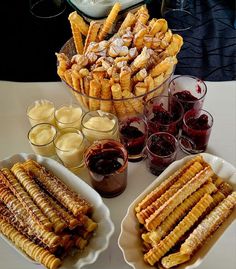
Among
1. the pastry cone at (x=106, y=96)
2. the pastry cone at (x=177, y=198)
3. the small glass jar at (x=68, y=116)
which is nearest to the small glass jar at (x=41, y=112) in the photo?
the small glass jar at (x=68, y=116)

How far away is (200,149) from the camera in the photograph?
95 centimetres

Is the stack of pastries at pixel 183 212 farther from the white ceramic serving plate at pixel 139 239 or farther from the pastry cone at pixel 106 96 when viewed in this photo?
the pastry cone at pixel 106 96

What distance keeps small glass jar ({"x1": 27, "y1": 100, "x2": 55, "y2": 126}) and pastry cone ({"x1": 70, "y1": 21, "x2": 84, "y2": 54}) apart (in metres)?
0.16

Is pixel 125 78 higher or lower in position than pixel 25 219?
higher

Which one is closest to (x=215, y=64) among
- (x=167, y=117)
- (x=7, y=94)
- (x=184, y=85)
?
(x=184, y=85)

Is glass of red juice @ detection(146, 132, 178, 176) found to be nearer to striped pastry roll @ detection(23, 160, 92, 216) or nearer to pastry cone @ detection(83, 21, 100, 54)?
striped pastry roll @ detection(23, 160, 92, 216)

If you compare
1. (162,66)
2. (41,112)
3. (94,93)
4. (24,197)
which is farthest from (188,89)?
(24,197)

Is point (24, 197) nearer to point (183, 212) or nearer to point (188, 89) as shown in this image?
point (183, 212)

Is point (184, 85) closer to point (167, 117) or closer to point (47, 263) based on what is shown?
point (167, 117)

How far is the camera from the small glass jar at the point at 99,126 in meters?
0.92

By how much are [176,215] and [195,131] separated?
210 millimetres

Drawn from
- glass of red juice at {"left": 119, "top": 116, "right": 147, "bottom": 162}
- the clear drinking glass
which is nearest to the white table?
glass of red juice at {"left": 119, "top": 116, "right": 147, "bottom": 162}

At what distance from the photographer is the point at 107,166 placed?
859mm

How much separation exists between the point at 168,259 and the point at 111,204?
198 millimetres
